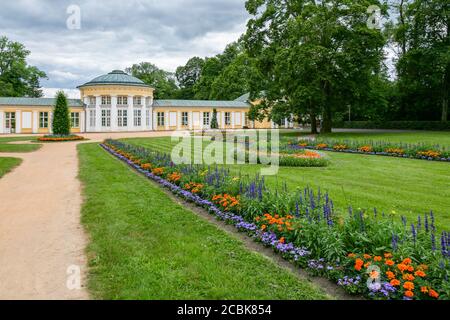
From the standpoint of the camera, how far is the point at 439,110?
39.3 meters

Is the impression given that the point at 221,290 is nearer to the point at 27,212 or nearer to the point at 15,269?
the point at 15,269

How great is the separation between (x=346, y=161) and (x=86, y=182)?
9.15 metres

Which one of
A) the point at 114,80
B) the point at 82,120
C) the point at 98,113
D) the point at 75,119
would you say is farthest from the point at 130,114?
the point at 75,119

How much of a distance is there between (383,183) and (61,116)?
27160mm

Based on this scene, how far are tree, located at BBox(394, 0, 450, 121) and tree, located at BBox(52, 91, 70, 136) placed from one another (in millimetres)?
29455

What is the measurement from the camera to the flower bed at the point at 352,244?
3459 mm

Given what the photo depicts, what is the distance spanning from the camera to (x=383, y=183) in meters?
9.20

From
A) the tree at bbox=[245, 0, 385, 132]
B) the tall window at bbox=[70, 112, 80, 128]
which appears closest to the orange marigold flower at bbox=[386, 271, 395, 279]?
the tree at bbox=[245, 0, 385, 132]

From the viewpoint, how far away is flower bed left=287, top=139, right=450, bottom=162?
13764 millimetres

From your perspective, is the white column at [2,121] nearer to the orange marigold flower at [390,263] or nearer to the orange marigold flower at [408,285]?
the orange marigold flower at [390,263]

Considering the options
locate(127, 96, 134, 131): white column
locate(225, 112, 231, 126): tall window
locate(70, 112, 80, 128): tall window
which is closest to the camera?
locate(70, 112, 80, 128): tall window

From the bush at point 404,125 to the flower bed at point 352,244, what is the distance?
3325cm

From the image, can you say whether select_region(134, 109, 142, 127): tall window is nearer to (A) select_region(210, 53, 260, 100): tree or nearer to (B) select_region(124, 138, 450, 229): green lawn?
(A) select_region(210, 53, 260, 100): tree
